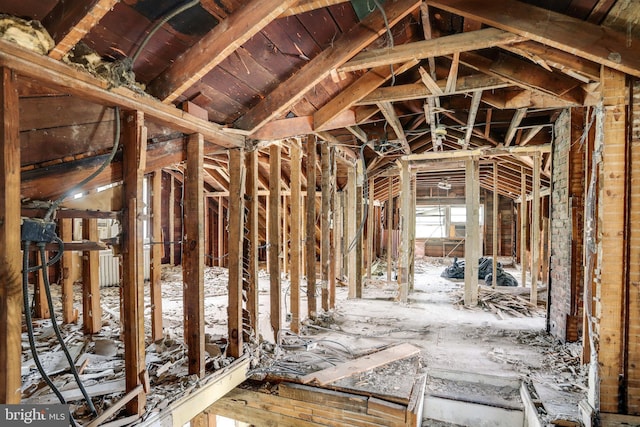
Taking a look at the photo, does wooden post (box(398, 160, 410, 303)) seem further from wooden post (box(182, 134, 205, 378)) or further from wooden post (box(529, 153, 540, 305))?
wooden post (box(182, 134, 205, 378))

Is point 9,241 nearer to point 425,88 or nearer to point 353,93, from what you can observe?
point 353,93

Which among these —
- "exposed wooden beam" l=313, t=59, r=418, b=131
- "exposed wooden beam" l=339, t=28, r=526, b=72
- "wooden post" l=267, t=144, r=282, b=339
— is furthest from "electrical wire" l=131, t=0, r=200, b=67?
"wooden post" l=267, t=144, r=282, b=339

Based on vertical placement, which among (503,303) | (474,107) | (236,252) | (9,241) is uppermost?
(474,107)

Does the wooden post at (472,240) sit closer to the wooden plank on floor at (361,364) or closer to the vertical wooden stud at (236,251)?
the wooden plank on floor at (361,364)

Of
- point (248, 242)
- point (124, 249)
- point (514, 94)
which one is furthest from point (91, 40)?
point (514, 94)

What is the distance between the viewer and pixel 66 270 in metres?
3.43

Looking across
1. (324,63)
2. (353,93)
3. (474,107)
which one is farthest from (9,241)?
(474,107)

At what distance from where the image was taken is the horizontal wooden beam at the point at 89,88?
4.08 feet

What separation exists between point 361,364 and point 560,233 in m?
2.78

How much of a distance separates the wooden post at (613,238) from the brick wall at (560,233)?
1.55 metres

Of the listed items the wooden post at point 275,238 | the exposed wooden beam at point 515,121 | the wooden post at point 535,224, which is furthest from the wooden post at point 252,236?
the wooden post at point 535,224

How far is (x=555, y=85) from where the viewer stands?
98.3 inches

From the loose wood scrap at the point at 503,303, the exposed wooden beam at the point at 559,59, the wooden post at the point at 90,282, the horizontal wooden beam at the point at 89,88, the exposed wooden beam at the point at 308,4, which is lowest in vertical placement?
the loose wood scrap at the point at 503,303

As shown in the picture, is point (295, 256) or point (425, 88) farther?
point (295, 256)
